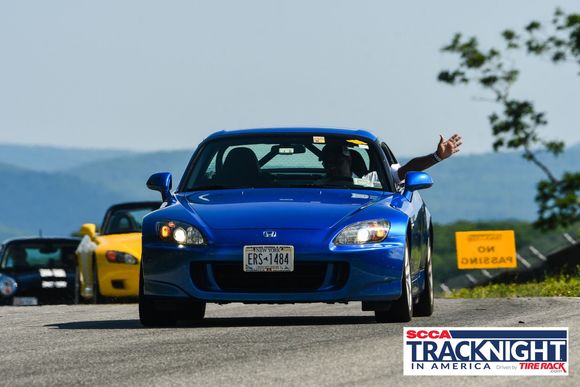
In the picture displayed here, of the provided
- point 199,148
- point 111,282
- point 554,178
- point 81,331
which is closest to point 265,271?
point 81,331

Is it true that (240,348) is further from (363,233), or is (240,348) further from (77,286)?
(77,286)

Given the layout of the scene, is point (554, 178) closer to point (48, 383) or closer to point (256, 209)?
point (256, 209)

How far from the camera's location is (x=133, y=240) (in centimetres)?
1983

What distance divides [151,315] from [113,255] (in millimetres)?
8665

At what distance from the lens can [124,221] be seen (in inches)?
809

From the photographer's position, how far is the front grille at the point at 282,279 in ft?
33.8

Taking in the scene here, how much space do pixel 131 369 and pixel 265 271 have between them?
2.74m

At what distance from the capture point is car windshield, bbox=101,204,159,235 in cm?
2048

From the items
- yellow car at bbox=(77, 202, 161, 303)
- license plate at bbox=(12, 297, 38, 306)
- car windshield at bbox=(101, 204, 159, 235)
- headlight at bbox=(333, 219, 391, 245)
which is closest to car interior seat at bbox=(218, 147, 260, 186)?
headlight at bbox=(333, 219, 391, 245)

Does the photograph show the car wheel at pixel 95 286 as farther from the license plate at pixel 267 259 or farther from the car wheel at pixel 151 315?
the license plate at pixel 267 259

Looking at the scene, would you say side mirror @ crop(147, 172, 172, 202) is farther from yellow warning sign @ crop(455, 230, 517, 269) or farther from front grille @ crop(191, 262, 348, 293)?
yellow warning sign @ crop(455, 230, 517, 269)

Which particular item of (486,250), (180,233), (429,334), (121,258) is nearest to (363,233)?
(180,233)

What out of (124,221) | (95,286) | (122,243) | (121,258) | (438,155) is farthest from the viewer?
(124,221)

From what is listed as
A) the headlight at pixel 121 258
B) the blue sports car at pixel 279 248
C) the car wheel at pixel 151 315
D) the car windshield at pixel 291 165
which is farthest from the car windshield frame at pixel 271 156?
the headlight at pixel 121 258
